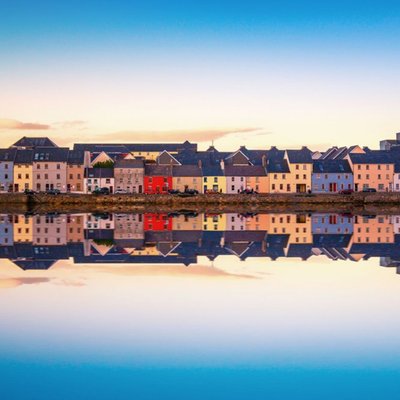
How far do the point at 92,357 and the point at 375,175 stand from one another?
310 feet

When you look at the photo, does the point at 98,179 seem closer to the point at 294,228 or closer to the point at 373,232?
the point at 294,228

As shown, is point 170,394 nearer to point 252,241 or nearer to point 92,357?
point 92,357

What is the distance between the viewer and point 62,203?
82.9 m

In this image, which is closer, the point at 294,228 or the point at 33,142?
the point at 294,228

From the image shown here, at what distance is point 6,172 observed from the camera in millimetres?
101125

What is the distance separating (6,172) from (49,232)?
62.1 meters

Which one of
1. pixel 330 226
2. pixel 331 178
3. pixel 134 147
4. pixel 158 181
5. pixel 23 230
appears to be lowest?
pixel 330 226

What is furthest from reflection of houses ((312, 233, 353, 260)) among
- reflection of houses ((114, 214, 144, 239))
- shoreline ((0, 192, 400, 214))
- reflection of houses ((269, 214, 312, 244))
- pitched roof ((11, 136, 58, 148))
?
pitched roof ((11, 136, 58, 148))

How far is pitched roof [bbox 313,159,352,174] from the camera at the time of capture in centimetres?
10244

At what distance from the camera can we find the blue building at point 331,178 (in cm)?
10225

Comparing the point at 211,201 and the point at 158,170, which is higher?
the point at 158,170

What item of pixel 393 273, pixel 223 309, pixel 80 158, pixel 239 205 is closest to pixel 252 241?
pixel 393 273

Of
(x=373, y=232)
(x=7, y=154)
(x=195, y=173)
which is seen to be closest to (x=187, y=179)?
(x=195, y=173)

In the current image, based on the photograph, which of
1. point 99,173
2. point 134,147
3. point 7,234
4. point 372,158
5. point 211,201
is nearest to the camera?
point 7,234
